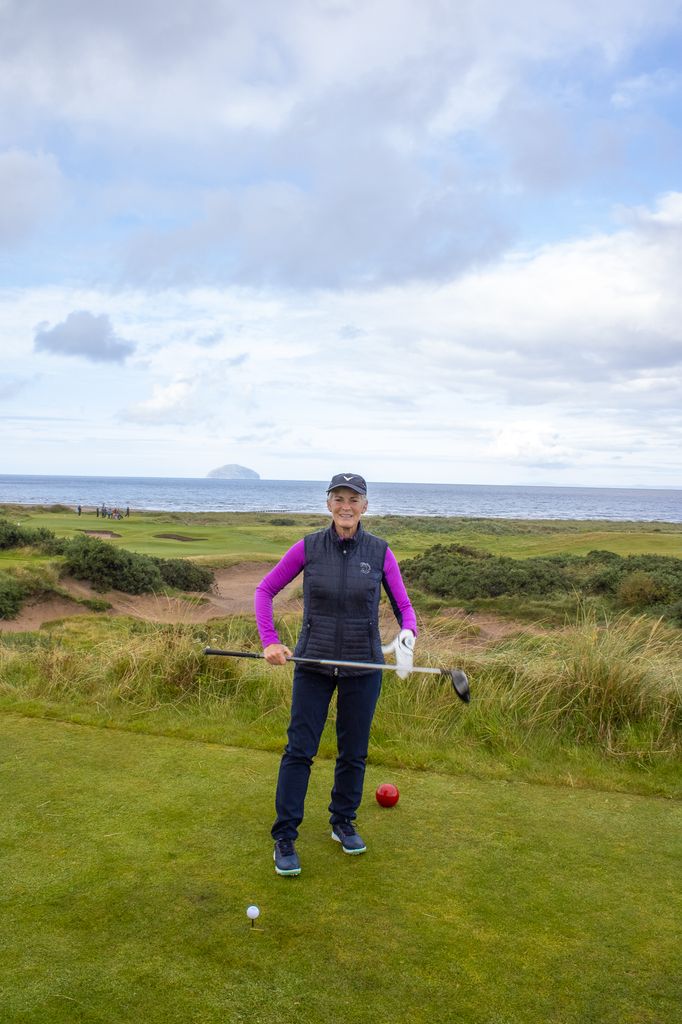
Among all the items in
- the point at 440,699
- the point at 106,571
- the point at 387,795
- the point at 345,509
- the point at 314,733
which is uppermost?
the point at 345,509

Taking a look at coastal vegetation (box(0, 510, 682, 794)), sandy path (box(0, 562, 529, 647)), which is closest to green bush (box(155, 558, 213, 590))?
sandy path (box(0, 562, 529, 647))

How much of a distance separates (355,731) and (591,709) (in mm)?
3159

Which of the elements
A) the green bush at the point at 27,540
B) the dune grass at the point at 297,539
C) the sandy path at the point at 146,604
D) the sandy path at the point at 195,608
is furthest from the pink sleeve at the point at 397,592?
the dune grass at the point at 297,539

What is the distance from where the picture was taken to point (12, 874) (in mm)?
4035

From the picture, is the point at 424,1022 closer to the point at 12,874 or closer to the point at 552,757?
the point at 12,874

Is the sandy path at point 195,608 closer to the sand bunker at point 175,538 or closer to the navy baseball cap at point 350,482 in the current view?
the navy baseball cap at point 350,482

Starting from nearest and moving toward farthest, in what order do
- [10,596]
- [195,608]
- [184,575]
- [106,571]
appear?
[195,608] → [10,596] → [106,571] → [184,575]

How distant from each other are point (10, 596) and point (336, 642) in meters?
14.7

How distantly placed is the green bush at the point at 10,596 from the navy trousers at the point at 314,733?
1414 cm

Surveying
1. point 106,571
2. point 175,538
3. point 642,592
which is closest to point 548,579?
point 642,592

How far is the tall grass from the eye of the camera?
6.34 m

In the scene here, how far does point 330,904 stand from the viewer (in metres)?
3.82

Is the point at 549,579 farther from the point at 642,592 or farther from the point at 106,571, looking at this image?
the point at 106,571

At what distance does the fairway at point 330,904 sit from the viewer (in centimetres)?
306
